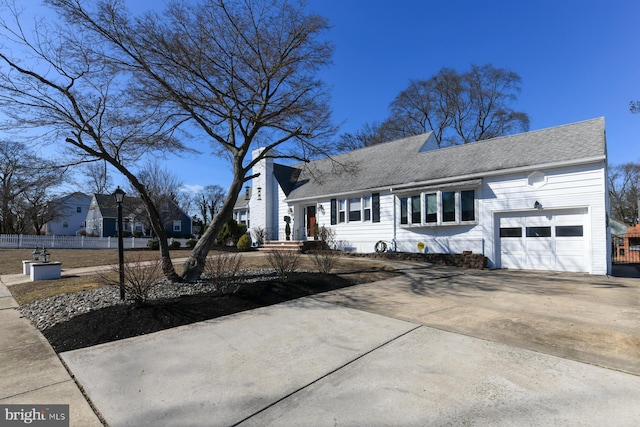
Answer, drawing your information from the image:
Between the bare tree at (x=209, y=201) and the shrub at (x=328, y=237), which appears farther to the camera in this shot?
the bare tree at (x=209, y=201)

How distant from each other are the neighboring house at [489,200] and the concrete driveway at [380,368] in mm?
5786

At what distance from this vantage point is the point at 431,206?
14.0 meters

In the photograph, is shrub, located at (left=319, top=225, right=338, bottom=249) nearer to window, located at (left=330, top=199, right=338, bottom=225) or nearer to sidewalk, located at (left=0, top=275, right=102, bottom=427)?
window, located at (left=330, top=199, right=338, bottom=225)

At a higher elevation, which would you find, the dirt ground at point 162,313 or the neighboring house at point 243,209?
the neighboring house at point 243,209

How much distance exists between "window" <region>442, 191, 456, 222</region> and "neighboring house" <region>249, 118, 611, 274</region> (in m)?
0.04

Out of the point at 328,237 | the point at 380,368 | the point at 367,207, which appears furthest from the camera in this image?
the point at 328,237

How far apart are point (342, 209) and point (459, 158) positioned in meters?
→ 6.77

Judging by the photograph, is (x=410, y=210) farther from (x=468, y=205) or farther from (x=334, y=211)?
(x=334, y=211)

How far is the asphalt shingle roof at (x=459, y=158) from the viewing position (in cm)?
1093

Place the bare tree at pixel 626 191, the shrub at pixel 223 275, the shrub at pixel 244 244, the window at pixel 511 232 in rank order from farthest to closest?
the bare tree at pixel 626 191 → the shrub at pixel 244 244 → the window at pixel 511 232 → the shrub at pixel 223 275

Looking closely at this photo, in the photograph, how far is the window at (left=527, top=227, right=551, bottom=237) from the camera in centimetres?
1125

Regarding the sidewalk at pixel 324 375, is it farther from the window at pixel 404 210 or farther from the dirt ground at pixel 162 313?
the window at pixel 404 210

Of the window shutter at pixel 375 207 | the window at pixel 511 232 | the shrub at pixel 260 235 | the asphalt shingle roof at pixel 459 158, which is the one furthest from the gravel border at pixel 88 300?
Result: the shrub at pixel 260 235

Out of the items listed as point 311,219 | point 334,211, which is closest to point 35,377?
point 334,211
